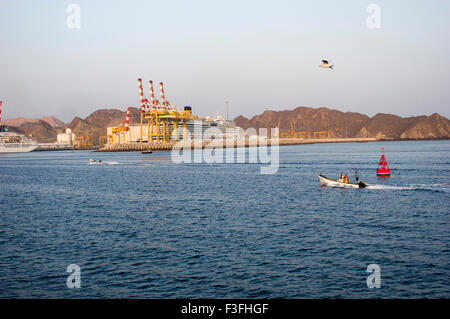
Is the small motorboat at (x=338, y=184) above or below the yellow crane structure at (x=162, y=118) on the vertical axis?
below

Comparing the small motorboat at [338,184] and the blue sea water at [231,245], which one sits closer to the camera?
the blue sea water at [231,245]

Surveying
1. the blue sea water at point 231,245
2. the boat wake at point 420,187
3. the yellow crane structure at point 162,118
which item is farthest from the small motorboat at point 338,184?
the yellow crane structure at point 162,118

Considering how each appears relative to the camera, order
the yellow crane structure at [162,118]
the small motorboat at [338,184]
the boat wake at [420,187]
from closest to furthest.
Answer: the boat wake at [420,187], the small motorboat at [338,184], the yellow crane structure at [162,118]

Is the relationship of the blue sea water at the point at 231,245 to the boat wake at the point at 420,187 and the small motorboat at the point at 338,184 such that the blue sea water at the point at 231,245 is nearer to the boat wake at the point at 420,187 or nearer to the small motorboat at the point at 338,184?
the boat wake at the point at 420,187

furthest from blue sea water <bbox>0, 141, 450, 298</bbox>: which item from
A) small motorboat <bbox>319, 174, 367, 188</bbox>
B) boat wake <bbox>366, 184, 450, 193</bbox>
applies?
small motorboat <bbox>319, 174, 367, 188</bbox>

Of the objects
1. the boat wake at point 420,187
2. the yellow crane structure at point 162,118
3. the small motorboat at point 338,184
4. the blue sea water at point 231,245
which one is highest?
the yellow crane structure at point 162,118

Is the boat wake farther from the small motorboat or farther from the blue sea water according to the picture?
the small motorboat

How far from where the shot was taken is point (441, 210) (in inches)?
1070

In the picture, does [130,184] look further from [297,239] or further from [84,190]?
[297,239]

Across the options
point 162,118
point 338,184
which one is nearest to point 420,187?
point 338,184

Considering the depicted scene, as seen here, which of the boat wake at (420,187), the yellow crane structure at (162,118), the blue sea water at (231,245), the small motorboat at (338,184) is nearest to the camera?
the blue sea water at (231,245)

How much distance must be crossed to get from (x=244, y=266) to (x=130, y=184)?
1454 inches
